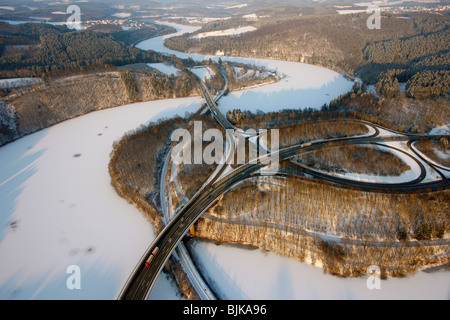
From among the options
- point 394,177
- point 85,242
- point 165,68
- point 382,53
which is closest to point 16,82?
point 165,68

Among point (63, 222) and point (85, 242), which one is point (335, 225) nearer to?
point (85, 242)

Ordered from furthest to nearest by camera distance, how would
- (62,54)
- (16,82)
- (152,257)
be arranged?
(62,54)
(16,82)
(152,257)

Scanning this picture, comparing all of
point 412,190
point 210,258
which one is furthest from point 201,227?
point 412,190

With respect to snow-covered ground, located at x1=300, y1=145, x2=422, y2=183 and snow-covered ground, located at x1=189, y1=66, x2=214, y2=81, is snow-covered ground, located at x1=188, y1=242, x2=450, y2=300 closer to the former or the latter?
snow-covered ground, located at x1=300, y1=145, x2=422, y2=183

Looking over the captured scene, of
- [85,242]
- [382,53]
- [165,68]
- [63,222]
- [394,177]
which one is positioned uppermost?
[382,53]

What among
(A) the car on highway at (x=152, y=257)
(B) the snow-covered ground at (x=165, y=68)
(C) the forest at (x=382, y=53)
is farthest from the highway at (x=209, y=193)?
(B) the snow-covered ground at (x=165, y=68)
